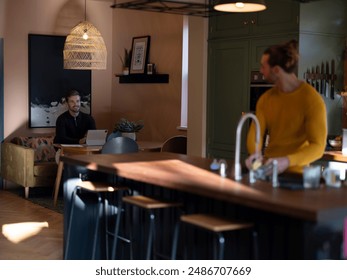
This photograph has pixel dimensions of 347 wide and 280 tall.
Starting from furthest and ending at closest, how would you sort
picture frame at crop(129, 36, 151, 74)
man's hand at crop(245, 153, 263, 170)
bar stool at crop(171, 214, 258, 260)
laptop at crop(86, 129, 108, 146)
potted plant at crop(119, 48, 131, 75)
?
potted plant at crop(119, 48, 131, 75)
picture frame at crop(129, 36, 151, 74)
laptop at crop(86, 129, 108, 146)
man's hand at crop(245, 153, 263, 170)
bar stool at crop(171, 214, 258, 260)

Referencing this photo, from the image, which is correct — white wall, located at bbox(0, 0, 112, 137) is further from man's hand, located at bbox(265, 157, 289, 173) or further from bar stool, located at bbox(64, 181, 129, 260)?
man's hand, located at bbox(265, 157, 289, 173)

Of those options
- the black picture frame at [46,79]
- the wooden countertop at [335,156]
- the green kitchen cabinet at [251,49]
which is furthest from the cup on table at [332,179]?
the black picture frame at [46,79]

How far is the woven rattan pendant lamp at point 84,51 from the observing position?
859 cm

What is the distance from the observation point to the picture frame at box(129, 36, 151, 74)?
30.4ft

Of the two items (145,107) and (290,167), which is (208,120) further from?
(290,167)

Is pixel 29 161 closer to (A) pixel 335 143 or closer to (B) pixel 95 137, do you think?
(B) pixel 95 137

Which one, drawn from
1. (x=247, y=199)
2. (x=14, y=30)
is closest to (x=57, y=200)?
(x=14, y=30)

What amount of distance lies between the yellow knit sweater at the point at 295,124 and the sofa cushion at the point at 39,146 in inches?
211

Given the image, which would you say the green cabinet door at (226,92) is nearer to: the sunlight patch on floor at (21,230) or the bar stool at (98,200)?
the sunlight patch on floor at (21,230)

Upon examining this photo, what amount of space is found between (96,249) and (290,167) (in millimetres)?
1767

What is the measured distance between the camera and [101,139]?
7.98 meters

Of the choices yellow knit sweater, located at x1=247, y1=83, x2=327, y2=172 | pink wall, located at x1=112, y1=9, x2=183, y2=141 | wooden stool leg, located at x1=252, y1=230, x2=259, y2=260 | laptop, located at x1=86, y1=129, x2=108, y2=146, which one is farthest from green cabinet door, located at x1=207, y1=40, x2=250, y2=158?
wooden stool leg, located at x1=252, y1=230, x2=259, y2=260

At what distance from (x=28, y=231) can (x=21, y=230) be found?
92 mm

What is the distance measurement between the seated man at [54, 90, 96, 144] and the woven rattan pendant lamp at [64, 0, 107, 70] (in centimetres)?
39
